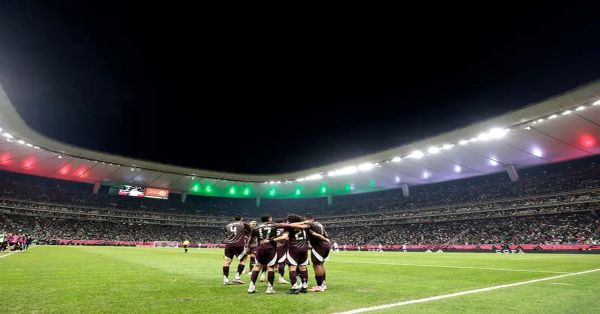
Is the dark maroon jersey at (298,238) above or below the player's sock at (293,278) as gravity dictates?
above

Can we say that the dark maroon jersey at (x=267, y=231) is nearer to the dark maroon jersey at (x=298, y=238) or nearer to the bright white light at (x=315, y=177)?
the dark maroon jersey at (x=298, y=238)

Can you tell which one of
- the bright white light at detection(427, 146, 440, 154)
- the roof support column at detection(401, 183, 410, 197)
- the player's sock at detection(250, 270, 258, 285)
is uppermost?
the bright white light at detection(427, 146, 440, 154)

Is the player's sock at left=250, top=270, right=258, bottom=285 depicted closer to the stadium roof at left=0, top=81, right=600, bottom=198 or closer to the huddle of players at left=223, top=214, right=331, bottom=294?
the huddle of players at left=223, top=214, right=331, bottom=294

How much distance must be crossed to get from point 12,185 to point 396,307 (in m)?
66.8

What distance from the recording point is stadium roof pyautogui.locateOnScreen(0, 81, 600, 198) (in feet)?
95.5

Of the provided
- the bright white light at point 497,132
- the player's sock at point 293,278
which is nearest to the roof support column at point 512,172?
the bright white light at point 497,132

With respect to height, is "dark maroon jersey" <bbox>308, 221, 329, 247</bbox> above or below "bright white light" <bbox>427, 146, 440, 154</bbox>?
below

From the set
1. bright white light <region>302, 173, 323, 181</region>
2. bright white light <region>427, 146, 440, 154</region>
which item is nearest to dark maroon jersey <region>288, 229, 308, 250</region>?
bright white light <region>427, 146, 440, 154</region>

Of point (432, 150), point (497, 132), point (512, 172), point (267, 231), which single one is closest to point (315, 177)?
point (432, 150)

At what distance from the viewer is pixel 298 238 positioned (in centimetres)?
726

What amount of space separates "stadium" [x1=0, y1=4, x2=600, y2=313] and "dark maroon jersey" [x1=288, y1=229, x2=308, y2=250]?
3cm

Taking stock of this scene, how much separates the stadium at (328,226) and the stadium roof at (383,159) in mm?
276

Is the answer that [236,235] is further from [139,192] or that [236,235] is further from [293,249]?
[139,192]

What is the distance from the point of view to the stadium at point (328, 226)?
261 inches
